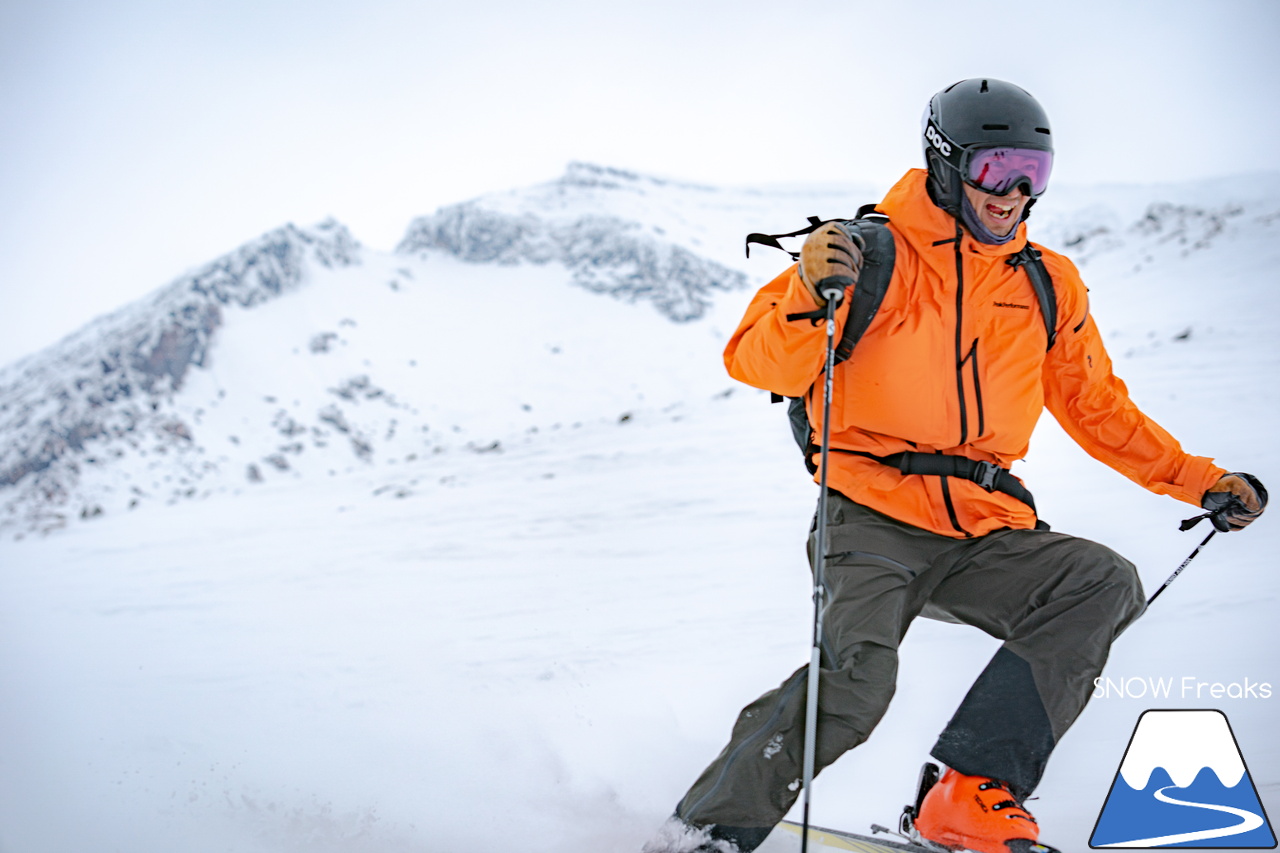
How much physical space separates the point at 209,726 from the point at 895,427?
3.19 metres

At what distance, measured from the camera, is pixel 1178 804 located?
93.4 inches

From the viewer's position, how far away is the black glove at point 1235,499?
2271 mm

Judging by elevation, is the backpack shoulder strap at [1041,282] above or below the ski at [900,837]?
above

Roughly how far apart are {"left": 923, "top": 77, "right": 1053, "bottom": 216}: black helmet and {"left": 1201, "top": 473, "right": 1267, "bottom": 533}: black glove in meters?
1.01

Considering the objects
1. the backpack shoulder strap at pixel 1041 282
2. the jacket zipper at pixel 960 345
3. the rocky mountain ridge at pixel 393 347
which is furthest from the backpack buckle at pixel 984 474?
the rocky mountain ridge at pixel 393 347

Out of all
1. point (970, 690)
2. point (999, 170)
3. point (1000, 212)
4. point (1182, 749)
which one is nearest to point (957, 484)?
point (970, 690)

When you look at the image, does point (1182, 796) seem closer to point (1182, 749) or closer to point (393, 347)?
point (1182, 749)

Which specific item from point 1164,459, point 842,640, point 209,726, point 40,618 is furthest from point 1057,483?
point 40,618

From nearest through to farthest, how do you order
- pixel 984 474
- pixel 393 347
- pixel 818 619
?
pixel 818 619, pixel 984 474, pixel 393 347

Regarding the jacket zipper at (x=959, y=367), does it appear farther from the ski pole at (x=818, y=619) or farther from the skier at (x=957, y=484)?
the ski pole at (x=818, y=619)

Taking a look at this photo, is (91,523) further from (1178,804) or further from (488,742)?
(1178,804)

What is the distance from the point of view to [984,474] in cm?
221

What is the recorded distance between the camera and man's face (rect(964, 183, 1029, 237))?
2.17m

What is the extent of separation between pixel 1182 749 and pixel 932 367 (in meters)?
1.71
